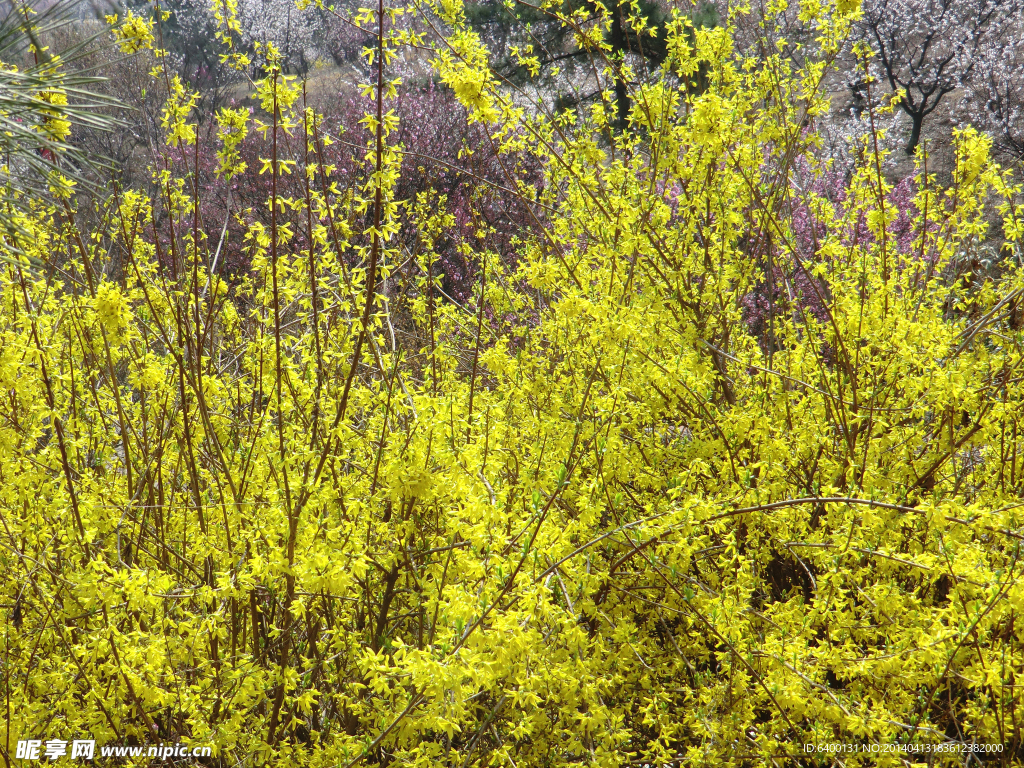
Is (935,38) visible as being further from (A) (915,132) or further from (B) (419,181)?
(B) (419,181)

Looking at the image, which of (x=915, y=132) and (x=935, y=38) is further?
(x=935, y=38)

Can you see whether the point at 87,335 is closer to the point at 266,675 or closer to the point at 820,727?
the point at 266,675

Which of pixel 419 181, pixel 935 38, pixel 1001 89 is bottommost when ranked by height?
pixel 419 181

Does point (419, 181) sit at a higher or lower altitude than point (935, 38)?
lower

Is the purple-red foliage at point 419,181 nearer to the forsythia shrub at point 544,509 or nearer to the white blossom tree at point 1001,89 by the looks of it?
the forsythia shrub at point 544,509

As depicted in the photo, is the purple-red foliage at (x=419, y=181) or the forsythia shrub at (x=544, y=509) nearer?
the forsythia shrub at (x=544, y=509)

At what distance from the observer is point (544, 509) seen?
2086 millimetres

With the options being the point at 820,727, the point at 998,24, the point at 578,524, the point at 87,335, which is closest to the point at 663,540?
the point at 578,524

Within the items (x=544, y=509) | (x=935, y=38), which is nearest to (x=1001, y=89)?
(x=935, y=38)

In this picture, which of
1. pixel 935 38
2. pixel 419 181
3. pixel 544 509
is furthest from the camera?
pixel 935 38

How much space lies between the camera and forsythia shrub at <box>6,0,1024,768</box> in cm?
206

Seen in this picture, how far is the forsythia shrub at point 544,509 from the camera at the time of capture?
2.06 metres

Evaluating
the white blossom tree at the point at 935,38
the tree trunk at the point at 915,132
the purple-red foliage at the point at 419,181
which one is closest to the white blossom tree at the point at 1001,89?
the white blossom tree at the point at 935,38

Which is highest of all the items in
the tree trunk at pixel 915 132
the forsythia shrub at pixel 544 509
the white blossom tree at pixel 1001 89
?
the white blossom tree at pixel 1001 89
